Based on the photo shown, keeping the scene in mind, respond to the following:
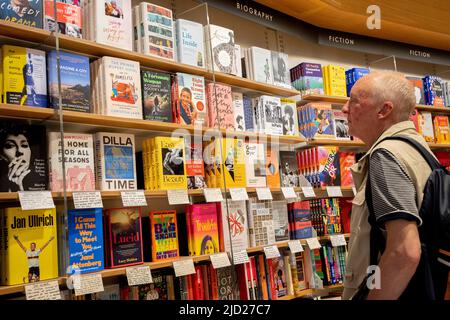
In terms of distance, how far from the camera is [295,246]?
3656 mm

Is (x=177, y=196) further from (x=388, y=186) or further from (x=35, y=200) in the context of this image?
(x=388, y=186)

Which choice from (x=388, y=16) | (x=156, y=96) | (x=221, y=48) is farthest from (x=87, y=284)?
(x=388, y=16)

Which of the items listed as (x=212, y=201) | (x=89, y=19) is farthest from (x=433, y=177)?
(x=89, y=19)

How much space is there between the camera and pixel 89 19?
2.80 meters

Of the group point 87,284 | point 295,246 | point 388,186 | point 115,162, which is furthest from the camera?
point 295,246

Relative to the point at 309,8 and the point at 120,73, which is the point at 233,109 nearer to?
the point at 120,73

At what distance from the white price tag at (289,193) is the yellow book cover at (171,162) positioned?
95cm

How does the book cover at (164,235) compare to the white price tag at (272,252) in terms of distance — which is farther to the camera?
the white price tag at (272,252)

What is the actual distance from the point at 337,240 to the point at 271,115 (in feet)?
4.03

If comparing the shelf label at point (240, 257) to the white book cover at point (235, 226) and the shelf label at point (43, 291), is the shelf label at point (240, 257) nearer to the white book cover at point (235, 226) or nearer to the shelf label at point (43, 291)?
the white book cover at point (235, 226)

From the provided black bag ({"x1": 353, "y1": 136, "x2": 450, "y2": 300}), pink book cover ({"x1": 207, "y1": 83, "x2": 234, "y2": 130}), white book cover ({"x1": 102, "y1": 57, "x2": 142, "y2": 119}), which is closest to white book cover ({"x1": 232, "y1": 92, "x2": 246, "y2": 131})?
pink book cover ({"x1": 207, "y1": 83, "x2": 234, "y2": 130})

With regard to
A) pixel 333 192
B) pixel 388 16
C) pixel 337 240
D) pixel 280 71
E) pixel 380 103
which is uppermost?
pixel 388 16

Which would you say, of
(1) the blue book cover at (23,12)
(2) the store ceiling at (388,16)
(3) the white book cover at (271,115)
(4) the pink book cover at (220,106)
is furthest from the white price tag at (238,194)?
(2) the store ceiling at (388,16)

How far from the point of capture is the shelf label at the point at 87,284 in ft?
7.68
